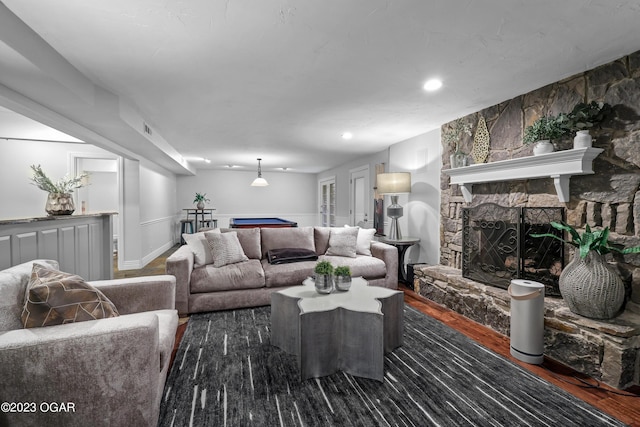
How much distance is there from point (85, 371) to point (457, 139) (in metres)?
4.17

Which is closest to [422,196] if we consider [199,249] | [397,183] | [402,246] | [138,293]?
[397,183]

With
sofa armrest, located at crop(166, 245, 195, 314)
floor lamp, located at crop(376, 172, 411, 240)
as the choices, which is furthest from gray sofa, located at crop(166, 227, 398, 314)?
floor lamp, located at crop(376, 172, 411, 240)

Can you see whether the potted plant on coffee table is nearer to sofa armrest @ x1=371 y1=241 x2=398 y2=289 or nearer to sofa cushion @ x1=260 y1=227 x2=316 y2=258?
sofa armrest @ x1=371 y1=241 x2=398 y2=289

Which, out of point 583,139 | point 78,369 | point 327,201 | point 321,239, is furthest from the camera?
point 327,201

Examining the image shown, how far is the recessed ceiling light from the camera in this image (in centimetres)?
272

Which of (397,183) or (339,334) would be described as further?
(397,183)

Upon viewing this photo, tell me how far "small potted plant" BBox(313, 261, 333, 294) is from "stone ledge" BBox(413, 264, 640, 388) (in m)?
1.66

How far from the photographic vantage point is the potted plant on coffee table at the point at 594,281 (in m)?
2.11

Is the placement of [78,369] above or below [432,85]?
below

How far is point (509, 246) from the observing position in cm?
312

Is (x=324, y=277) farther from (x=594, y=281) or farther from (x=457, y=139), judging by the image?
(x=457, y=139)

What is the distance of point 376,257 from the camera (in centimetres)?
412

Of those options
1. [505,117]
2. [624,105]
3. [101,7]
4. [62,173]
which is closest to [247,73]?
[101,7]

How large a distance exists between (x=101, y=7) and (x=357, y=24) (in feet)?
4.85
